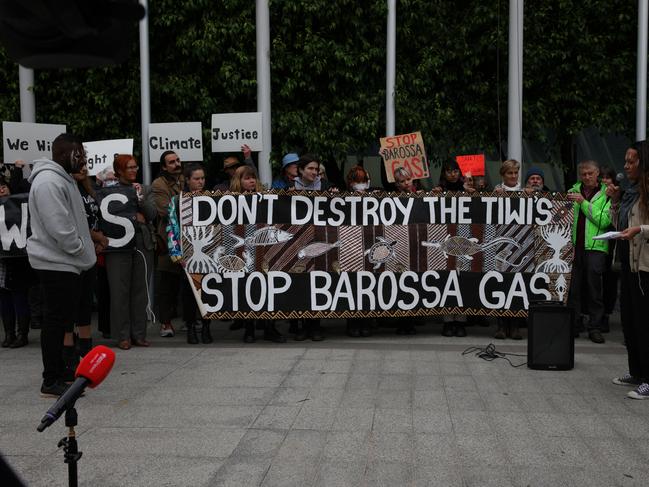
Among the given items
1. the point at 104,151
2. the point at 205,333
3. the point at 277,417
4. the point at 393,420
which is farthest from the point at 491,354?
the point at 104,151

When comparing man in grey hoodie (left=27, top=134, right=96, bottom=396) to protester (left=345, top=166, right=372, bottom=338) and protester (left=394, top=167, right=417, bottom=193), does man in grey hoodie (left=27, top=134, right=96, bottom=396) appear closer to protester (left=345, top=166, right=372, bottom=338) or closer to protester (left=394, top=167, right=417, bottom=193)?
protester (left=345, top=166, right=372, bottom=338)

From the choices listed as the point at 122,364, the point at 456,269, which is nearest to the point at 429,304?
the point at 456,269

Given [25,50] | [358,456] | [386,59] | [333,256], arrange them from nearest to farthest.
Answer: [25,50] → [358,456] → [333,256] → [386,59]

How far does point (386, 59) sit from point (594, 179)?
13.8ft

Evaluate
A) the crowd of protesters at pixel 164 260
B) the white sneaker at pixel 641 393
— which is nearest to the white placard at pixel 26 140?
the crowd of protesters at pixel 164 260

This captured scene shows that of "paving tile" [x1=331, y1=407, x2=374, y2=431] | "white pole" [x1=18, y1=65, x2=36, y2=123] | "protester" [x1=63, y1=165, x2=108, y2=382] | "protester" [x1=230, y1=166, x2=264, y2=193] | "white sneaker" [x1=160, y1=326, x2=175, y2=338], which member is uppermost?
"white pole" [x1=18, y1=65, x2=36, y2=123]

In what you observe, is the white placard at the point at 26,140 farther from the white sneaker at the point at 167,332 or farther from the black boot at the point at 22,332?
the white sneaker at the point at 167,332

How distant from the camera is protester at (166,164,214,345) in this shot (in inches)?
345

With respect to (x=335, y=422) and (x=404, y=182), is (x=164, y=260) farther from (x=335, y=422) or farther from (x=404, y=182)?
(x=335, y=422)

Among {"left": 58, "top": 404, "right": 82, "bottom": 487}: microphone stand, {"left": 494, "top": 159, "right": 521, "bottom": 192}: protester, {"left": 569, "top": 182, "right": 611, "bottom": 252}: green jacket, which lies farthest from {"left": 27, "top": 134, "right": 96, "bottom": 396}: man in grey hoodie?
{"left": 569, "top": 182, "right": 611, "bottom": 252}: green jacket

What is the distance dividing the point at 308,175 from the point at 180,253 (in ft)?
5.42

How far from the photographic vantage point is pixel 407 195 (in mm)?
9117

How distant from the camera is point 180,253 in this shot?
8.74 meters

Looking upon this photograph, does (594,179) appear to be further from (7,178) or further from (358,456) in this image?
(7,178)
